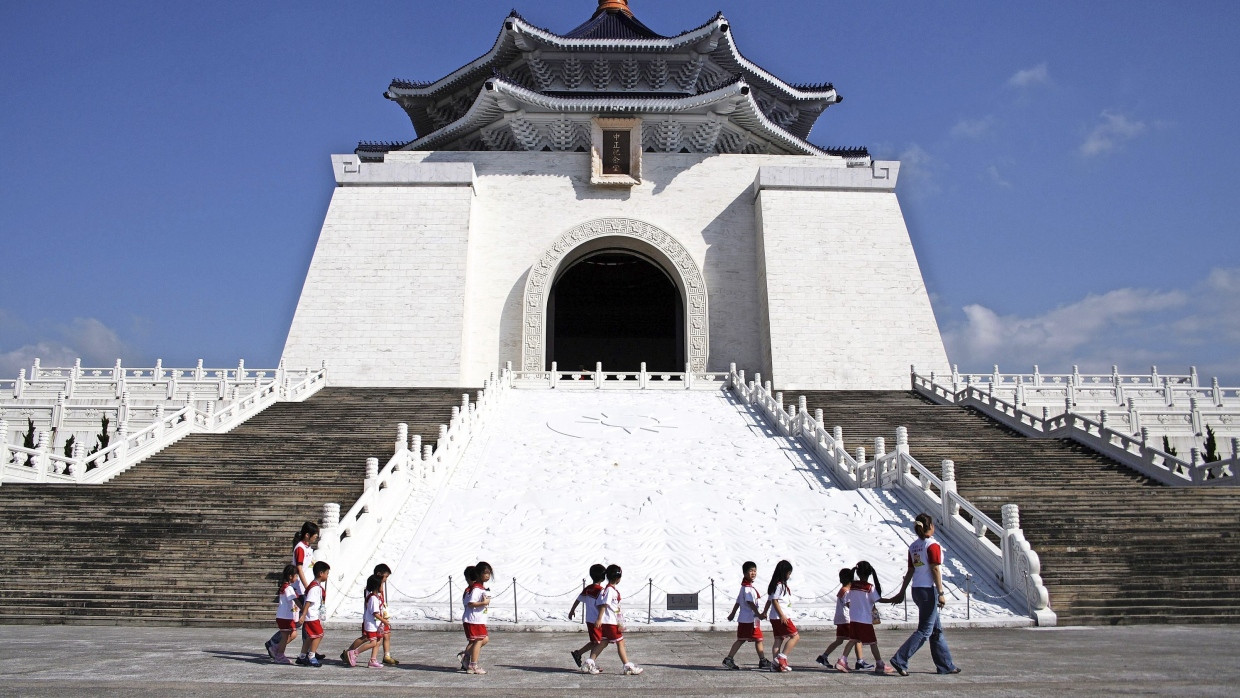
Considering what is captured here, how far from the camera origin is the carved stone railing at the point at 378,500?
9.25 meters

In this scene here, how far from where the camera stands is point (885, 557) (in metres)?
10.1

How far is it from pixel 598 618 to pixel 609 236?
2068 centimetres

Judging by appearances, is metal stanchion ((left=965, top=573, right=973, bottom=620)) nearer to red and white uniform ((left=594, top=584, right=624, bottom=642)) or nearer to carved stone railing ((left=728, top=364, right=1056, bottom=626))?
carved stone railing ((left=728, top=364, right=1056, bottom=626))

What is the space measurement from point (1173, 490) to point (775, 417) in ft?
22.5

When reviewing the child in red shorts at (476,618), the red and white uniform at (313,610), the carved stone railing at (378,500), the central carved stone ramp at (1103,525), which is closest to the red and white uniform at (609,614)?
the child in red shorts at (476,618)

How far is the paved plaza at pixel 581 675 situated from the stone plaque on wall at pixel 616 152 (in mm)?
19505

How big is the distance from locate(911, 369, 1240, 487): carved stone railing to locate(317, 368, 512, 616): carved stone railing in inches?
403

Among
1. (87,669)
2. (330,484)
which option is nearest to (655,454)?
(330,484)

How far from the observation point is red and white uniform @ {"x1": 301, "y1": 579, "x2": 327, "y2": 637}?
6.24m

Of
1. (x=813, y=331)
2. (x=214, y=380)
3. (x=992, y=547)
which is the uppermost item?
(x=813, y=331)

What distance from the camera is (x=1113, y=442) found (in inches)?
608

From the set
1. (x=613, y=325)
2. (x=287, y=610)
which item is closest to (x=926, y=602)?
(x=287, y=610)

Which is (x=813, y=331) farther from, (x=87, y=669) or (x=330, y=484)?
(x=87, y=669)

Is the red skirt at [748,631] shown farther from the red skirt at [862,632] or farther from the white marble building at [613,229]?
the white marble building at [613,229]
